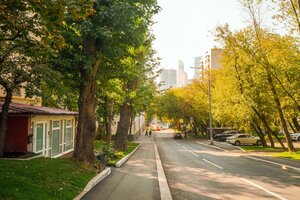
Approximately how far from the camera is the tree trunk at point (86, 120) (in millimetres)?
15602

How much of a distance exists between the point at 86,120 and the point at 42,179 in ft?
19.2

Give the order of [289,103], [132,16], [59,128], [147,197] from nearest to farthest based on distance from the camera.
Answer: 1. [147,197]
2. [132,16]
3. [59,128]
4. [289,103]

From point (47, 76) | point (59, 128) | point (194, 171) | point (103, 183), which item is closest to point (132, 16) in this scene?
point (47, 76)

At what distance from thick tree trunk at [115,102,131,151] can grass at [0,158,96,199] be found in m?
16.6

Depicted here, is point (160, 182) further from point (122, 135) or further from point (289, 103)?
point (289, 103)

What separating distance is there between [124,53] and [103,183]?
6718mm

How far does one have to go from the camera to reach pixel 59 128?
77.6 feet

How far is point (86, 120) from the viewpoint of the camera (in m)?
16.0

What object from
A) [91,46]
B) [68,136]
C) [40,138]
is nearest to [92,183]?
[91,46]

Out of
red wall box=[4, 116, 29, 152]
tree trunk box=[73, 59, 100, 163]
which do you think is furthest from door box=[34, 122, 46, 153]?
tree trunk box=[73, 59, 100, 163]

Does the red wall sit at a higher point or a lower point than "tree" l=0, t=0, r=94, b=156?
lower

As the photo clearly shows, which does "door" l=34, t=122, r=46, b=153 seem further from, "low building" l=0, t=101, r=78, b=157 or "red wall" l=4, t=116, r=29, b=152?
"red wall" l=4, t=116, r=29, b=152

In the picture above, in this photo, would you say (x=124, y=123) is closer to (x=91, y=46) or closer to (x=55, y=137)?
(x=55, y=137)

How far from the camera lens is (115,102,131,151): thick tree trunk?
30812 millimetres
